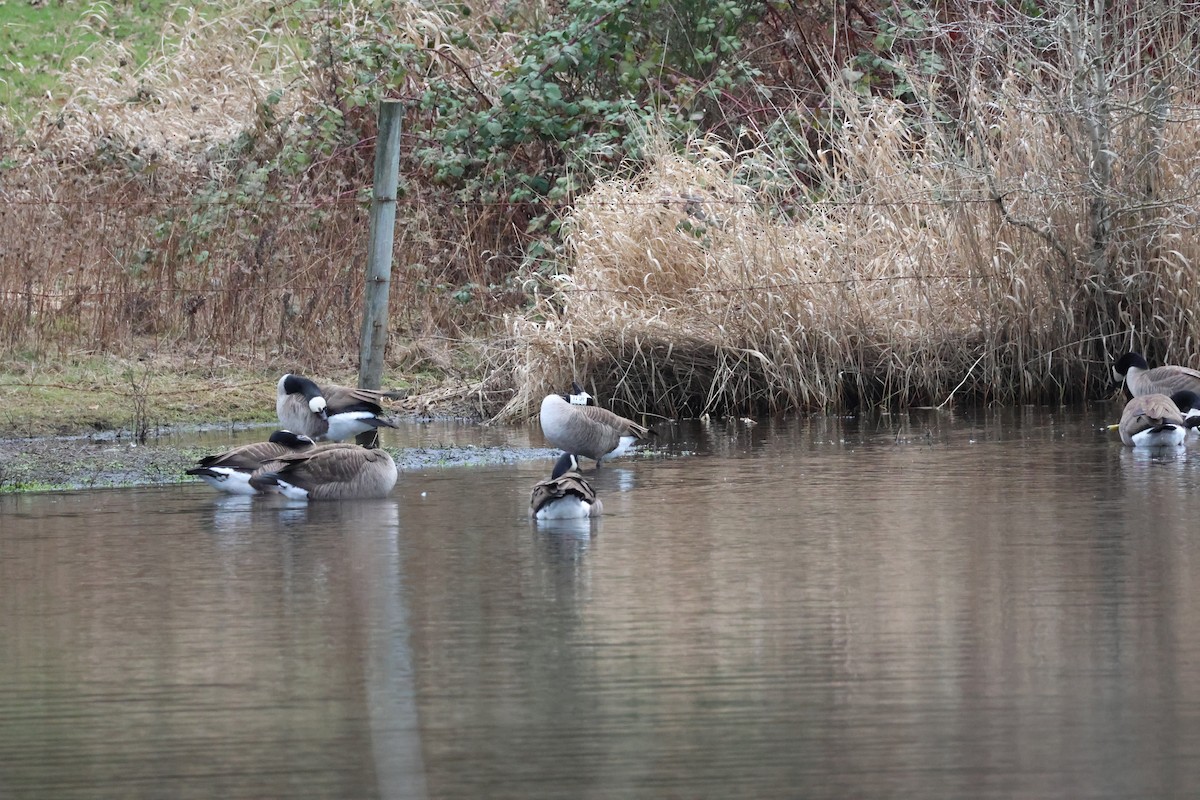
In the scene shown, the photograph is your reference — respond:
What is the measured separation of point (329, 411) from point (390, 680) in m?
6.77

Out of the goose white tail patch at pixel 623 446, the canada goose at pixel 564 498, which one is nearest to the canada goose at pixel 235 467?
the canada goose at pixel 564 498

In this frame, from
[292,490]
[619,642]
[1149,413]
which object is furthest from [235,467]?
[1149,413]

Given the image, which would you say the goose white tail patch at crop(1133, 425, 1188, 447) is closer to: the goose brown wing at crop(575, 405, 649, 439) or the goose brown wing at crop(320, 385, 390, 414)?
the goose brown wing at crop(575, 405, 649, 439)

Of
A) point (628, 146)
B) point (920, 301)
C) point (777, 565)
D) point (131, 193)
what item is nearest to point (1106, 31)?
point (920, 301)

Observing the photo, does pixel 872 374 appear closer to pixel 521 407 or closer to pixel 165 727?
pixel 521 407

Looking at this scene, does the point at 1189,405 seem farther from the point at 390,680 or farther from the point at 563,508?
the point at 390,680

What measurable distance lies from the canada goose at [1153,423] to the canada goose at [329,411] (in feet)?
17.1

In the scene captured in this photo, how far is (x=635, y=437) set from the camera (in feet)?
41.0

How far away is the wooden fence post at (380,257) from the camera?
535 inches

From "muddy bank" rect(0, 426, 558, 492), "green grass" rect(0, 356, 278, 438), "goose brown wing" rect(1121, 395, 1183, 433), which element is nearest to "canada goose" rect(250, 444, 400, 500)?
"muddy bank" rect(0, 426, 558, 492)

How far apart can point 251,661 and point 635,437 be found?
635cm

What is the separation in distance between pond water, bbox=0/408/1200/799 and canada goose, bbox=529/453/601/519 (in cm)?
12

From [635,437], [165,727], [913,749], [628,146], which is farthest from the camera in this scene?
[628,146]

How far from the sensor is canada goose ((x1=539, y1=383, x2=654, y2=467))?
11938 mm
